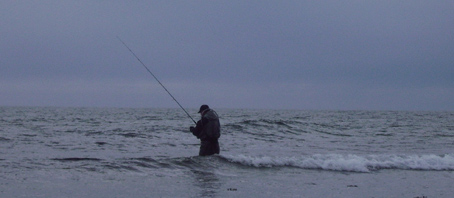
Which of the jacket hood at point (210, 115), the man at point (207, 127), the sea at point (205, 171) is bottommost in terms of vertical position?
the sea at point (205, 171)

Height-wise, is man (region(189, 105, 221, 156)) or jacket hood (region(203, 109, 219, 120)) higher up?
jacket hood (region(203, 109, 219, 120))

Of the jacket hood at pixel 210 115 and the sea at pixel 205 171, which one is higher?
the jacket hood at pixel 210 115

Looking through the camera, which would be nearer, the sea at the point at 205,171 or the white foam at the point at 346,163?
the sea at the point at 205,171

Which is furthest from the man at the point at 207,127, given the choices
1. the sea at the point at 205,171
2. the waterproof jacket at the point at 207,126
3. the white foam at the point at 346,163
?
the white foam at the point at 346,163

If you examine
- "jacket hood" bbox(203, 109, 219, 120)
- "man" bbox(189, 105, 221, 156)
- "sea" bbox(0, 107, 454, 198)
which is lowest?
"sea" bbox(0, 107, 454, 198)

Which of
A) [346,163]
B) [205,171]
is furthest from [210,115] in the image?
[346,163]

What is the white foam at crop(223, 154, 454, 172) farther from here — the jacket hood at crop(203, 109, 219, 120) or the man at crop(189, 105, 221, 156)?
the jacket hood at crop(203, 109, 219, 120)

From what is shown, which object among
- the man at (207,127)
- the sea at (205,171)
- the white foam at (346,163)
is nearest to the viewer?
the sea at (205,171)

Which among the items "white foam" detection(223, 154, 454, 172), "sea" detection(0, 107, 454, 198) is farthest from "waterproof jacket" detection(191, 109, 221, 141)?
"white foam" detection(223, 154, 454, 172)

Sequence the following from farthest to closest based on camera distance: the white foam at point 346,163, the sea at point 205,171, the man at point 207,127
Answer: the white foam at point 346,163, the man at point 207,127, the sea at point 205,171

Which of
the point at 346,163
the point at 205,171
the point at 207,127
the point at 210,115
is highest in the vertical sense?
the point at 210,115

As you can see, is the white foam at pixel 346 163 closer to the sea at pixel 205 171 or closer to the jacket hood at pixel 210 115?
the sea at pixel 205 171

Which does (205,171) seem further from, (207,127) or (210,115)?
(210,115)

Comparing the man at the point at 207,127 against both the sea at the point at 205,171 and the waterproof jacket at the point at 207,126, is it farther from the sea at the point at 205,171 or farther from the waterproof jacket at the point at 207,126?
the sea at the point at 205,171
